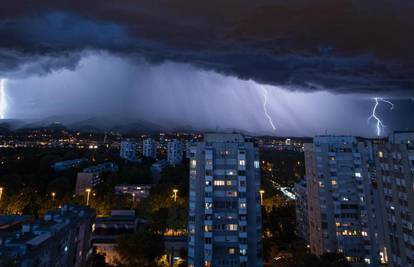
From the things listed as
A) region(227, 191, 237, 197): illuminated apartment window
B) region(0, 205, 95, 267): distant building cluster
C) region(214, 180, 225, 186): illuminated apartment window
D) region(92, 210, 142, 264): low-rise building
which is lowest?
region(92, 210, 142, 264): low-rise building

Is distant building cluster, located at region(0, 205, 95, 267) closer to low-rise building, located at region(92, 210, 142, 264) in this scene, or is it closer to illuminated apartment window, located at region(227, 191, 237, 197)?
low-rise building, located at region(92, 210, 142, 264)

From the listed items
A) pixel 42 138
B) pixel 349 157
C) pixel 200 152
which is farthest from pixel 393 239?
pixel 42 138

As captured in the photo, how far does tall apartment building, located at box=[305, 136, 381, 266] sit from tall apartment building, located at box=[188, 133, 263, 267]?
49.6ft

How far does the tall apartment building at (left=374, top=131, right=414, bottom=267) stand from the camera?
29.7 m

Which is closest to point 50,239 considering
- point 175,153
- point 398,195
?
point 398,195

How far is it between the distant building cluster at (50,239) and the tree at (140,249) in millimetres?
4193

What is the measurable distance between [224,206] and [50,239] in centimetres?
2021

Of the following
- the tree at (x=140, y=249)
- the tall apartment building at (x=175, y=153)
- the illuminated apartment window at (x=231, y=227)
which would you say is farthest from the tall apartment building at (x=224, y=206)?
the tall apartment building at (x=175, y=153)

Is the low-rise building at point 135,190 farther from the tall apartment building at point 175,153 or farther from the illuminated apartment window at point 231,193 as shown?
the tall apartment building at point 175,153

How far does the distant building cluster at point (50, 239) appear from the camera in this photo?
1917 cm

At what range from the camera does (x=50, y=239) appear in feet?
72.8

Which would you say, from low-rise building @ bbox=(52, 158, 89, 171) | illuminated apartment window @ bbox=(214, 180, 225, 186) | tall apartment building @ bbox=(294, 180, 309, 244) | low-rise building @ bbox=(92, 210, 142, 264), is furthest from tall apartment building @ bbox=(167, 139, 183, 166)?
illuminated apartment window @ bbox=(214, 180, 225, 186)

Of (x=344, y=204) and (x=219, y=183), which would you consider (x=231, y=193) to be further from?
(x=344, y=204)

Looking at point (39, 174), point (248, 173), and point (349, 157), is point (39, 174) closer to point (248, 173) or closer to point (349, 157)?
point (248, 173)
